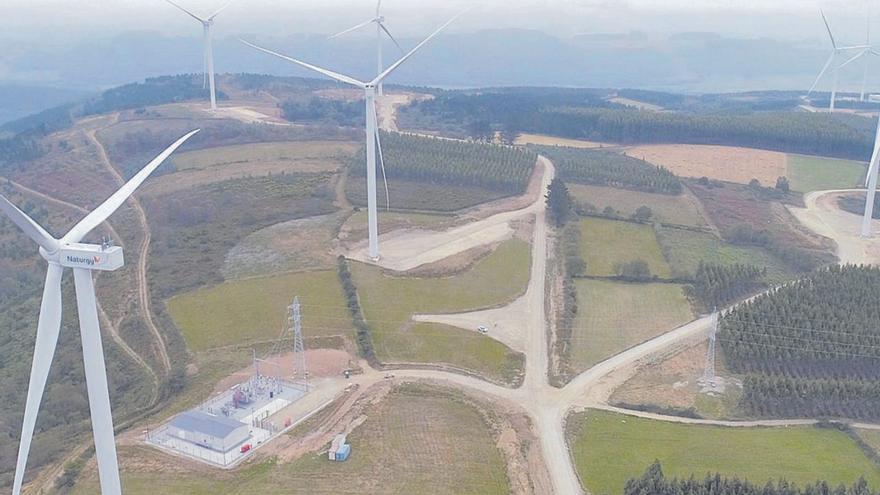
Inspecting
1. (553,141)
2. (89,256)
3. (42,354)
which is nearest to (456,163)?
(553,141)

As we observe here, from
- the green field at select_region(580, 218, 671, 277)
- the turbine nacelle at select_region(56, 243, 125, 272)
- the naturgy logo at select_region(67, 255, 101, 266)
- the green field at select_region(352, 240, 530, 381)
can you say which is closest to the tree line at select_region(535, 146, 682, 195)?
the green field at select_region(580, 218, 671, 277)

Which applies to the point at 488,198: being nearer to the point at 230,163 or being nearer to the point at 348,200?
the point at 348,200

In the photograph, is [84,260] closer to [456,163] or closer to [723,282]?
[723,282]

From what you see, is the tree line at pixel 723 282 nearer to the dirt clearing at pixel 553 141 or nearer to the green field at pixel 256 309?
the green field at pixel 256 309

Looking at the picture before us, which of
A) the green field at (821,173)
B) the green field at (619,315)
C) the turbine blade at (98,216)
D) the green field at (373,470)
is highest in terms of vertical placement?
the turbine blade at (98,216)

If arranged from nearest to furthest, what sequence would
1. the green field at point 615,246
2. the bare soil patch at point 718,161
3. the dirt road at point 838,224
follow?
the green field at point 615,246, the dirt road at point 838,224, the bare soil patch at point 718,161

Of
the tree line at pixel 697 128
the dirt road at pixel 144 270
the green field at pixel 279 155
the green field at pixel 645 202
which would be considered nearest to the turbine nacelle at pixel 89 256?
the dirt road at pixel 144 270

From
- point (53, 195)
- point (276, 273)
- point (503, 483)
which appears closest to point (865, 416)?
point (503, 483)
